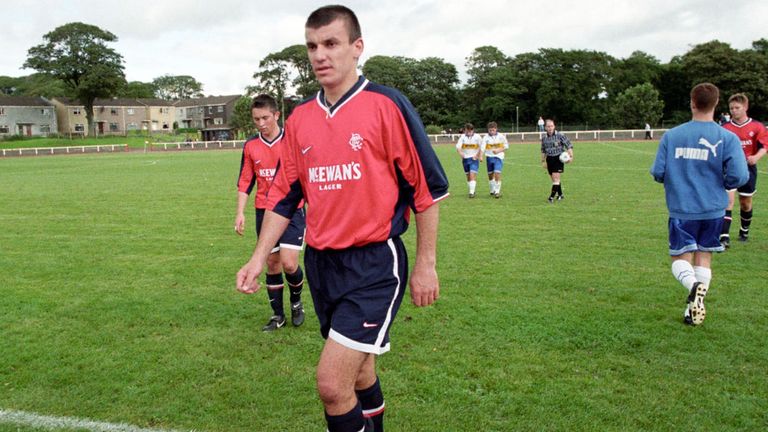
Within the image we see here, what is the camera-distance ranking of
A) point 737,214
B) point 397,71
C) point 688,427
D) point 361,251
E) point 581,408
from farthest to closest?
point 397,71, point 737,214, point 581,408, point 688,427, point 361,251

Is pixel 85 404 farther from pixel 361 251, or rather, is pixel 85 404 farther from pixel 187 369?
pixel 361 251

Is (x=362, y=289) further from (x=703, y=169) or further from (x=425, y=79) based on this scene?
(x=425, y=79)

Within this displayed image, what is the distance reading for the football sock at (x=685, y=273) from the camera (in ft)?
19.3

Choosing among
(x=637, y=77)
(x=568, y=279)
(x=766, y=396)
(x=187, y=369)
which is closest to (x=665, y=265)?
(x=568, y=279)

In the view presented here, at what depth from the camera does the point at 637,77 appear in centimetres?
9044

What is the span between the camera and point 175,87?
153125 mm

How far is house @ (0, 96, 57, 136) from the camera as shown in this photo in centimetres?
9824

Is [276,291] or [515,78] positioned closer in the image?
[276,291]

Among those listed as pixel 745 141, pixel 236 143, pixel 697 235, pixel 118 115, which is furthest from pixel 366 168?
pixel 118 115

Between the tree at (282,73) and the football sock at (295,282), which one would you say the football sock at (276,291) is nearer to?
the football sock at (295,282)

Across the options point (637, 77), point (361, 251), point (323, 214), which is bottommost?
point (361, 251)

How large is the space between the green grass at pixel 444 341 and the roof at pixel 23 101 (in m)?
104

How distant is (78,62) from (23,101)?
1923 centimetres

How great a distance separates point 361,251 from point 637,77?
97.7m
